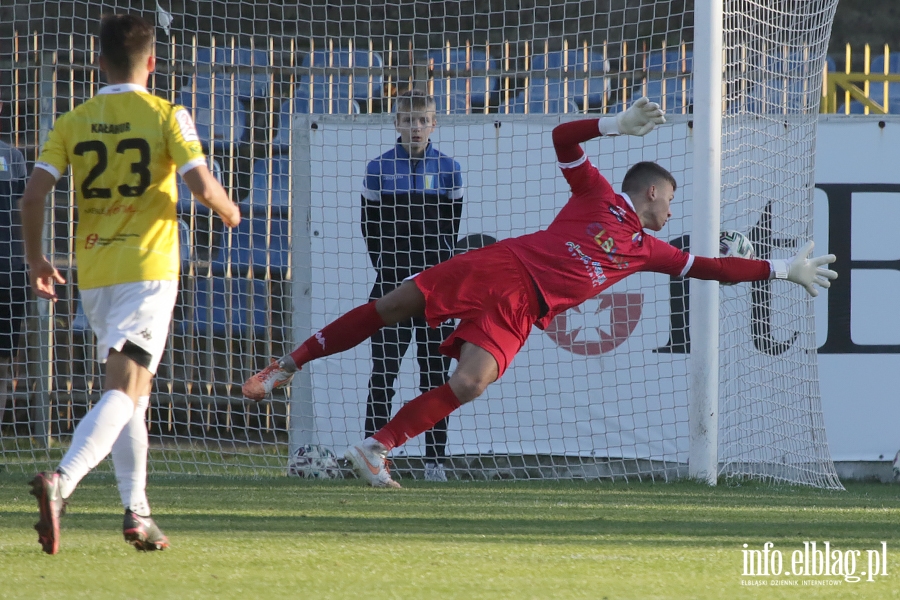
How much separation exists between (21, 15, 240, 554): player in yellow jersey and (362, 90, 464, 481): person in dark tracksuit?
97.7 inches

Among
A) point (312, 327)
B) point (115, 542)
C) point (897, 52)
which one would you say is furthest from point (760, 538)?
point (897, 52)

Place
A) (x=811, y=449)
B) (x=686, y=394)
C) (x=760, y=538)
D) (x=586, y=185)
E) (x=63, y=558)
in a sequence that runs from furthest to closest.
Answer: (x=686, y=394)
(x=811, y=449)
(x=586, y=185)
(x=760, y=538)
(x=63, y=558)

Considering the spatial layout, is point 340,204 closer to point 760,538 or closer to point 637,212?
point 637,212

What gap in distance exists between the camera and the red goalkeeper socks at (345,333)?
4.39 meters

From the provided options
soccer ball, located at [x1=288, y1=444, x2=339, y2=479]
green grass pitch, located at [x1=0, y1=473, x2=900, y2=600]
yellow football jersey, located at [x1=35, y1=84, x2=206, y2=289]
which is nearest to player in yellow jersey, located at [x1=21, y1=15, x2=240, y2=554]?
yellow football jersey, located at [x1=35, y1=84, x2=206, y2=289]

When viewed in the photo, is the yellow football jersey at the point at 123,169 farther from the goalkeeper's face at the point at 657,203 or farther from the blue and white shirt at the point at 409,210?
the blue and white shirt at the point at 409,210

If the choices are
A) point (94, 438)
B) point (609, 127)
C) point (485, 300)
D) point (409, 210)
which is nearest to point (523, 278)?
point (485, 300)

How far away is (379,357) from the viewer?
18.6 ft

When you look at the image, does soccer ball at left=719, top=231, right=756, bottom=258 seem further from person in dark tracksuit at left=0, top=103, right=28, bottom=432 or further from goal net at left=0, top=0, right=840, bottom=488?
person in dark tracksuit at left=0, top=103, right=28, bottom=432

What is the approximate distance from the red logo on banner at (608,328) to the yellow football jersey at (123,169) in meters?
3.21

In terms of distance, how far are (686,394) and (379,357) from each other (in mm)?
1656

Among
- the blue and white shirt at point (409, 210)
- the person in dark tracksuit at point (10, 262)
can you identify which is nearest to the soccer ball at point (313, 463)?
the blue and white shirt at point (409, 210)

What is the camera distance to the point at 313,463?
544cm

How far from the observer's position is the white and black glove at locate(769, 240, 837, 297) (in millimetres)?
4613
